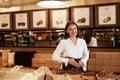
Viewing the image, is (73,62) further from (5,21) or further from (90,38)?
(5,21)

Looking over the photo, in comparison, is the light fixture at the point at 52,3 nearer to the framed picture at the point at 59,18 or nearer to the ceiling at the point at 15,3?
A: the framed picture at the point at 59,18

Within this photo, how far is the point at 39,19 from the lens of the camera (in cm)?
467

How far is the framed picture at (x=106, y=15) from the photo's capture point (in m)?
3.97

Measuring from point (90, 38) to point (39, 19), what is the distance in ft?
4.06

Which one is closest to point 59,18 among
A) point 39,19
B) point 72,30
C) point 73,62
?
point 39,19

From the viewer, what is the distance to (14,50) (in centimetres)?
482

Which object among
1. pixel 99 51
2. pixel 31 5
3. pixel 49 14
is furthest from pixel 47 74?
pixel 31 5

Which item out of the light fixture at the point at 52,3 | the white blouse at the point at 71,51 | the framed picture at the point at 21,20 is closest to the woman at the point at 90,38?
the light fixture at the point at 52,3

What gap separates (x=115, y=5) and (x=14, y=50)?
243 cm

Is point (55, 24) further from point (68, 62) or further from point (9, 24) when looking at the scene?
point (68, 62)

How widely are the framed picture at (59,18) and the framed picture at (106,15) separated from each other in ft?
2.17

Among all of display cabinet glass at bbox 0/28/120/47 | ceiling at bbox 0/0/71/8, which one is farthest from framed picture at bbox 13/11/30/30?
ceiling at bbox 0/0/71/8

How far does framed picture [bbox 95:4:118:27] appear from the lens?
397 centimetres

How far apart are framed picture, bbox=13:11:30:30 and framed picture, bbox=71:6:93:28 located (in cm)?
112
